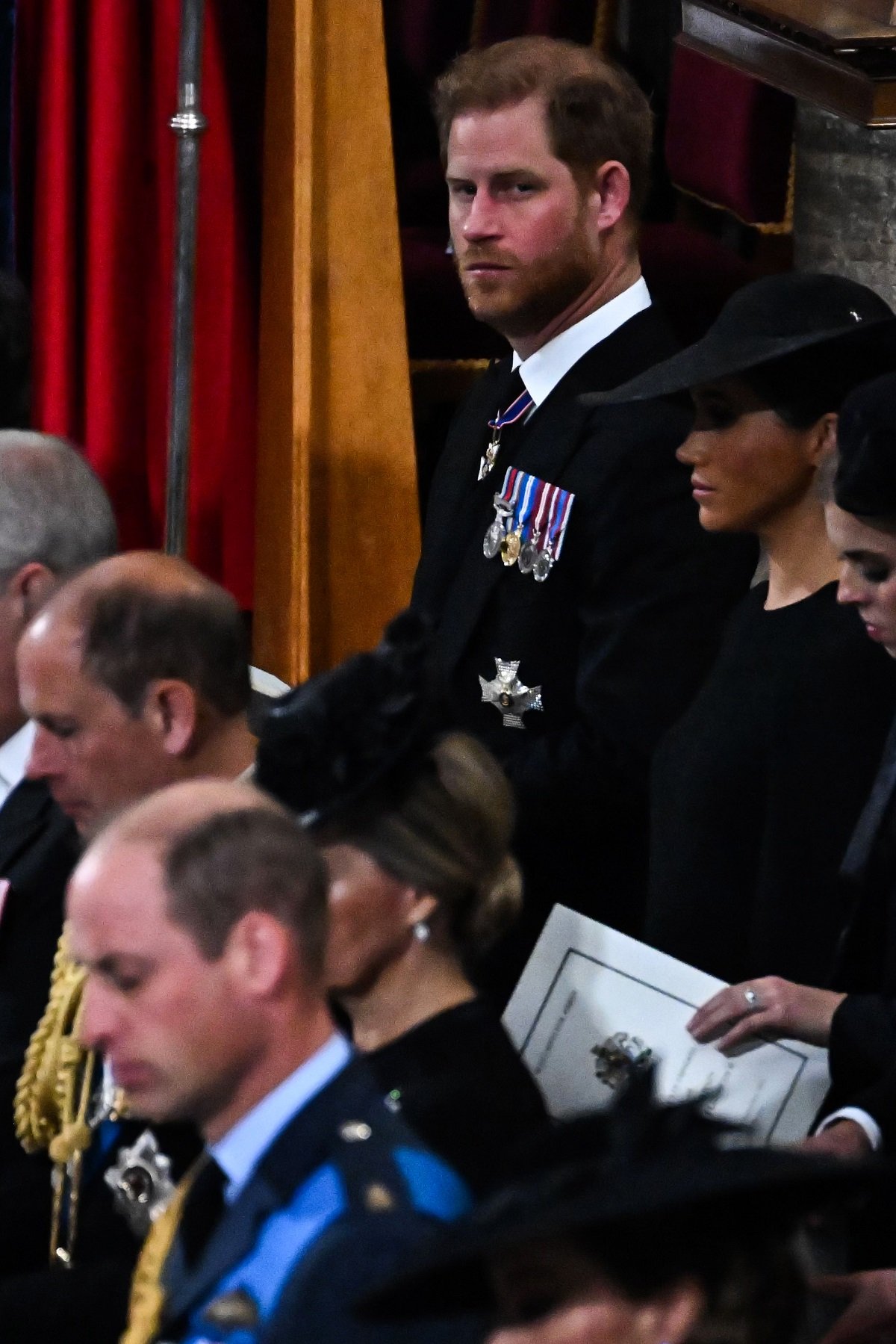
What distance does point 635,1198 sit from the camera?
4.51 ft

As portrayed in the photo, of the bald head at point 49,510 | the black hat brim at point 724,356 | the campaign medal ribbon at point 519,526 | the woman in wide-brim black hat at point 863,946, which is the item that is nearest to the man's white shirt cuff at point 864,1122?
the woman in wide-brim black hat at point 863,946

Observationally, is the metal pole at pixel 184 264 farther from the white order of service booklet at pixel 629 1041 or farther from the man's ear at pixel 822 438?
the white order of service booklet at pixel 629 1041

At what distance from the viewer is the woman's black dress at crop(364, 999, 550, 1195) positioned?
6.09ft

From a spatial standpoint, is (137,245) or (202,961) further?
(137,245)

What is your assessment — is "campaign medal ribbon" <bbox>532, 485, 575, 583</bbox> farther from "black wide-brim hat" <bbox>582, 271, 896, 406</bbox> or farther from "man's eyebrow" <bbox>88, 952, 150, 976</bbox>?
"man's eyebrow" <bbox>88, 952, 150, 976</bbox>

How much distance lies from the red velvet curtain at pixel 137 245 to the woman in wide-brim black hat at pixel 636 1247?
10.5 ft

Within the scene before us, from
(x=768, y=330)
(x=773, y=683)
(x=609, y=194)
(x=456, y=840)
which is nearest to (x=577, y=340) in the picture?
(x=609, y=194)

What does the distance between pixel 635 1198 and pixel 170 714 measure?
1.12 metres

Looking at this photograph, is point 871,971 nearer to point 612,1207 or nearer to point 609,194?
point 612,1207

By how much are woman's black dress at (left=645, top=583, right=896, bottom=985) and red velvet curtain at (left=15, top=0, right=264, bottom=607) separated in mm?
2046

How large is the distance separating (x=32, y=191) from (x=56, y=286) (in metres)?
0.22

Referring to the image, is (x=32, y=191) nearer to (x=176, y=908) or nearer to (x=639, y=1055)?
(x=639, y=1055)

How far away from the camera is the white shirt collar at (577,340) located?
9.71 feet

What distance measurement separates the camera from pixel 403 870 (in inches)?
82.0
